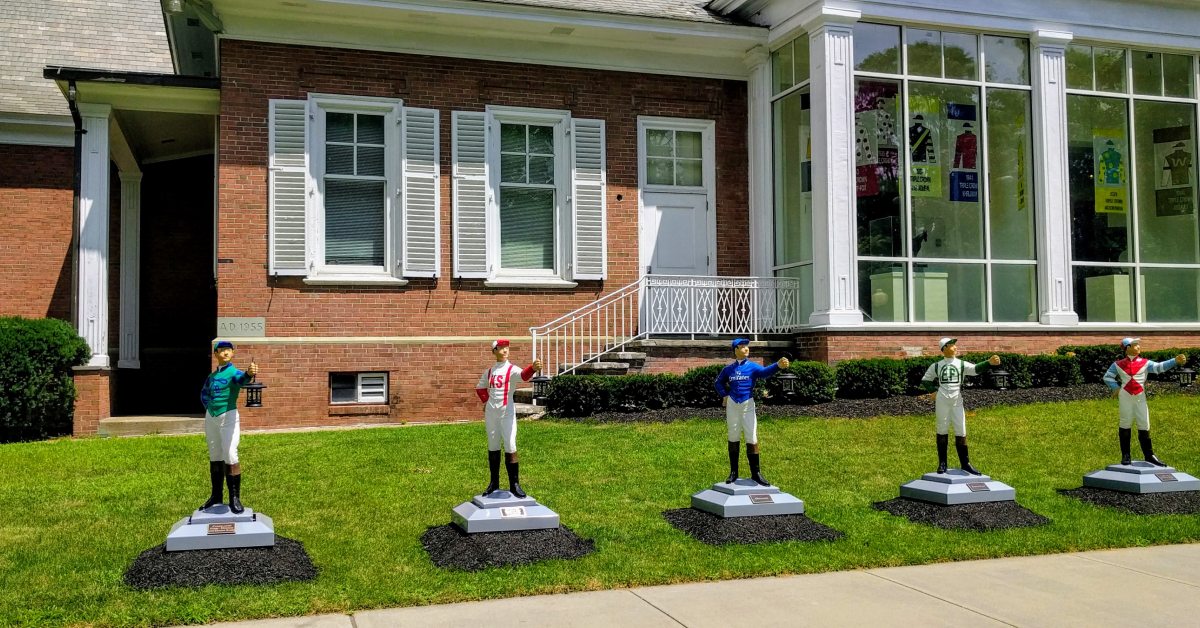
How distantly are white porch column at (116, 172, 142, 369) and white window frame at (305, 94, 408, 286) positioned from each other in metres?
4.09

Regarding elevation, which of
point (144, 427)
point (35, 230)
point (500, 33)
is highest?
point (500, 33)

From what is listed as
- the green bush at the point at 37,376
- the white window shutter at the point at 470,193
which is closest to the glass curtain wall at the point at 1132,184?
the white window shutter at the point at 470,193

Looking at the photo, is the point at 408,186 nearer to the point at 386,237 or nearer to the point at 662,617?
the point at 386,237

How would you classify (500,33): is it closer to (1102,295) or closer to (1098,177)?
(1098,177)

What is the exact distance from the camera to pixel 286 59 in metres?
14.4

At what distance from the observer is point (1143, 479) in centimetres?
836

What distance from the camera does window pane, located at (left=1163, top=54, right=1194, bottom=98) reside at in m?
17.1

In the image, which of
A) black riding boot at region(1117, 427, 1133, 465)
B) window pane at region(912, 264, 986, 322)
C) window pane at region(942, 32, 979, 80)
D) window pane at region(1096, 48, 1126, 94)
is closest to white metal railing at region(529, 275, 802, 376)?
window pane at region(912, 264, 986, 322)

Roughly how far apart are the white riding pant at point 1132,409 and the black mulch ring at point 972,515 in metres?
1.42

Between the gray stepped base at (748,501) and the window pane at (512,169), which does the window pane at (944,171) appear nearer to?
the window pane at (512,169)

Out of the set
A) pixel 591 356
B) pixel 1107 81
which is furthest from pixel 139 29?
pixel 1107 81

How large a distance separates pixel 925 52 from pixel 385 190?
8.47 metres

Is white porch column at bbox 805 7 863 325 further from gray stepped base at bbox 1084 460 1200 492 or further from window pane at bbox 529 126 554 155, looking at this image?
gray stepped base at bbox 1084 460 1200 492

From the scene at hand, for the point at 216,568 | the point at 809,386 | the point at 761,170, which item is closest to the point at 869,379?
the point at 809,386
